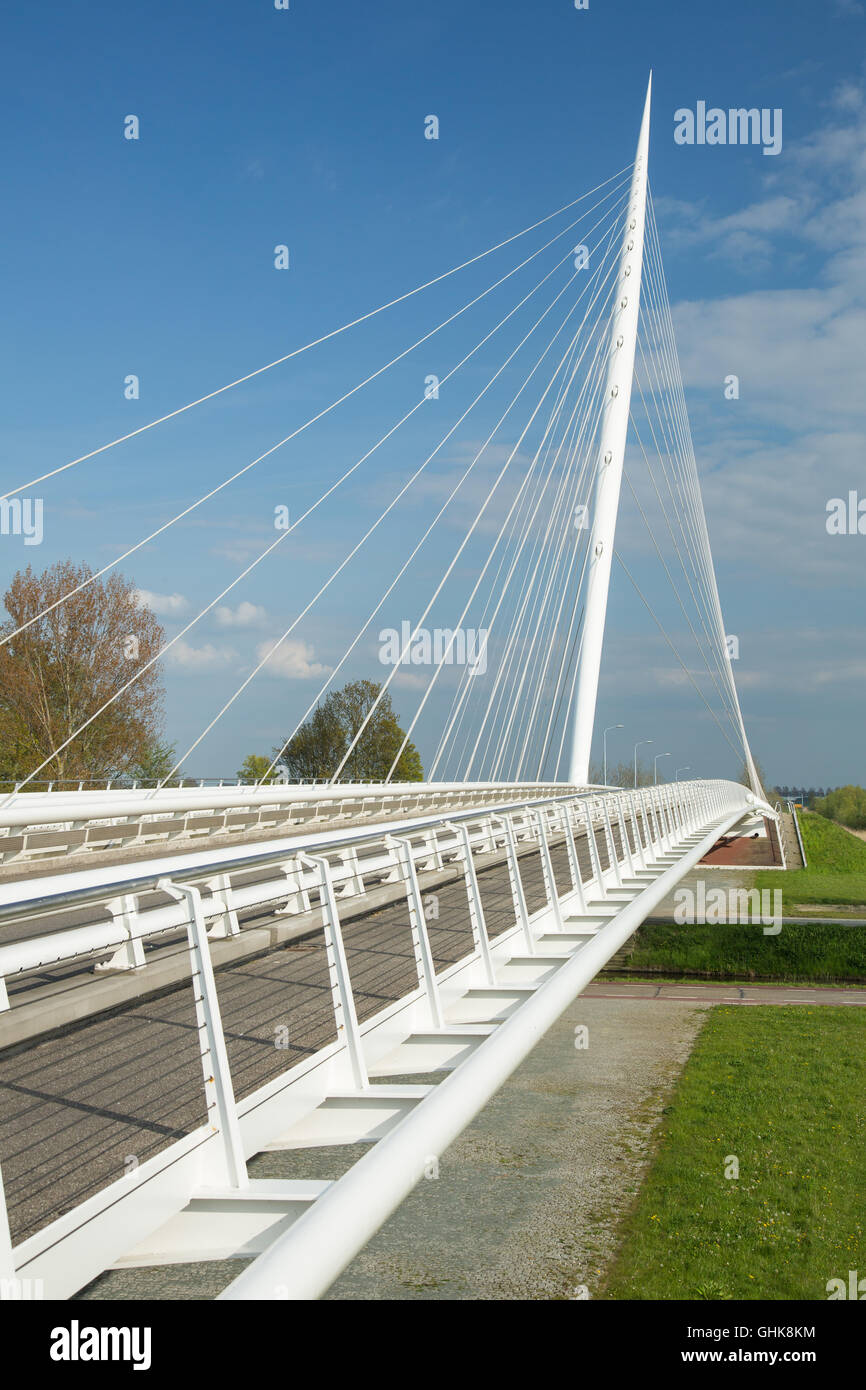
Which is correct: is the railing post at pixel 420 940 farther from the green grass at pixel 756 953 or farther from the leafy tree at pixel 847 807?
the leafy tree at pixel 847 807

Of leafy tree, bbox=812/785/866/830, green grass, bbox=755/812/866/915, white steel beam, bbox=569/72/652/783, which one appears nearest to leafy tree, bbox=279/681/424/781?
green grass, bbox=755/812/866/915

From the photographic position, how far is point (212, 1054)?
11.2 feet

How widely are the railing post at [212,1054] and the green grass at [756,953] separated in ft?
101

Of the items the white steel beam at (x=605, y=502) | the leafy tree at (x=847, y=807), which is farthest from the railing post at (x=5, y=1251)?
the leafy tree at (x=847, y=807)

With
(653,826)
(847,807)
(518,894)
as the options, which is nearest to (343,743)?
(653,826)

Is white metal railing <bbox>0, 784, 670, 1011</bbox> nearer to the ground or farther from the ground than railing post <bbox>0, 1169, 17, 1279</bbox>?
farther from the ground

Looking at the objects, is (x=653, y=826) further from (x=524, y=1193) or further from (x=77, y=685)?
(x=77, y=685)

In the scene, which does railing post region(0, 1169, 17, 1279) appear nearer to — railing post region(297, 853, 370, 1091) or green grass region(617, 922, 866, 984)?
railing post region(297, 853, 370, 1091)

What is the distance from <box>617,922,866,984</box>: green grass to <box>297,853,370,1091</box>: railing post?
96.6 feet

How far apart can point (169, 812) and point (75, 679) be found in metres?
16.6

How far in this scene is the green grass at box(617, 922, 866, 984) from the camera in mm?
31828

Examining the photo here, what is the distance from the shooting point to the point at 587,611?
88.3ft

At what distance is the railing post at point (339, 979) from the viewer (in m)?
4.49
